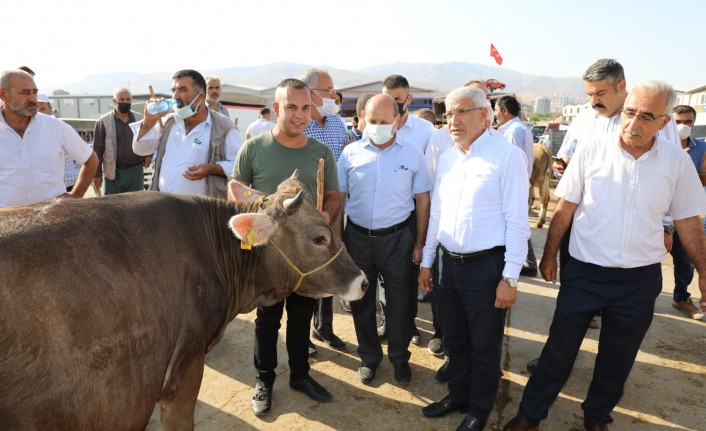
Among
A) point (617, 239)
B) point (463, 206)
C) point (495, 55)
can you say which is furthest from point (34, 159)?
point (495, 55)

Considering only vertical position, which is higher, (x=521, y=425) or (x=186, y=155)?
(x=186, y=155)

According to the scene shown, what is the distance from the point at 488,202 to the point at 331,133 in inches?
92.9

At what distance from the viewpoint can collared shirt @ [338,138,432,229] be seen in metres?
4.19

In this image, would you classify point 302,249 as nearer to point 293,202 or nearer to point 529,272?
point 293,202

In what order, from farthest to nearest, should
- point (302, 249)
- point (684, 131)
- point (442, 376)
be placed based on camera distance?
point (684, 131), point (442, 376), point (302, 249)

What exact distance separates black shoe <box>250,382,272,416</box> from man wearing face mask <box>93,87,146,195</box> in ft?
14.8

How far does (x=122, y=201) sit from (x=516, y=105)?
19.2 ft

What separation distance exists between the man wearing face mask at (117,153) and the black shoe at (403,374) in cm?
502

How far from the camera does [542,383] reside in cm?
371

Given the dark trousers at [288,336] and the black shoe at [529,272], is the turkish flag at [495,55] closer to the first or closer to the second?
the black shoe at [529,272]

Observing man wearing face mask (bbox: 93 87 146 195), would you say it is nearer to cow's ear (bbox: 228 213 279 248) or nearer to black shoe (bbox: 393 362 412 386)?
cow's ear (bbox: 228 213 279 248)

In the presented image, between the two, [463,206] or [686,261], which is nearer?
[463,206]

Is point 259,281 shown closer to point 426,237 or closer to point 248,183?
point 248,183

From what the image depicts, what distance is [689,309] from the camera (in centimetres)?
613
